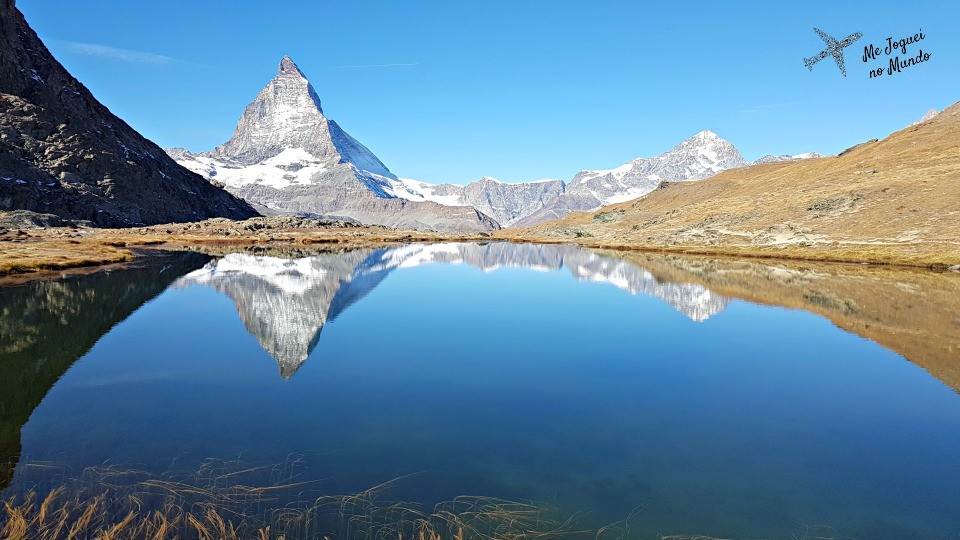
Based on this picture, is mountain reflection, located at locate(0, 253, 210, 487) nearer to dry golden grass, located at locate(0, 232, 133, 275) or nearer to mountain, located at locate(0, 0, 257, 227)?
dry golden grass, located at locate(0, 232, 133, 275)

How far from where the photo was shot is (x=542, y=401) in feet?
70.5

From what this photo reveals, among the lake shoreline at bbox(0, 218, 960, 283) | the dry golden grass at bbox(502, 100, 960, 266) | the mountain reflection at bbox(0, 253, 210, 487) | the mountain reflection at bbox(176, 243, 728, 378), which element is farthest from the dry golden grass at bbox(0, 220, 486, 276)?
the dry golden grass at bbox(502, 100, 960, 266)

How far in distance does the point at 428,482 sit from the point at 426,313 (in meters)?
32.3

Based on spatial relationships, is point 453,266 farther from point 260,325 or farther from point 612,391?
point 612,391

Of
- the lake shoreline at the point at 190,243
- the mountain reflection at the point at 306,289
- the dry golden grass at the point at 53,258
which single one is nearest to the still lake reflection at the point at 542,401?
the mountain reflection at the point at 306,289

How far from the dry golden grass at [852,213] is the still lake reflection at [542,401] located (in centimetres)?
5525

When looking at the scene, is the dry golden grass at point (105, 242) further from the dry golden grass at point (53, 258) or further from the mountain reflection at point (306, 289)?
the mountain reflection at point (306, 289)

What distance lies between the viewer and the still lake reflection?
13898 mm

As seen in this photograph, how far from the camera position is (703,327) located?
3878cm

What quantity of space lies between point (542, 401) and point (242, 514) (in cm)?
1230

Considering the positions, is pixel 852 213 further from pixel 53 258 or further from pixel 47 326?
pixel 53 258

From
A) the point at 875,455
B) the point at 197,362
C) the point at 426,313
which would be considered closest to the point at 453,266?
the point at 426,313

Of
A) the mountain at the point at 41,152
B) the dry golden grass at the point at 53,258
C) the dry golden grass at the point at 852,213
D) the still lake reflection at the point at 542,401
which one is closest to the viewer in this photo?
the still lake reflection at the point at 542,401

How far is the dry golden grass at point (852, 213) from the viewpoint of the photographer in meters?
93.1
